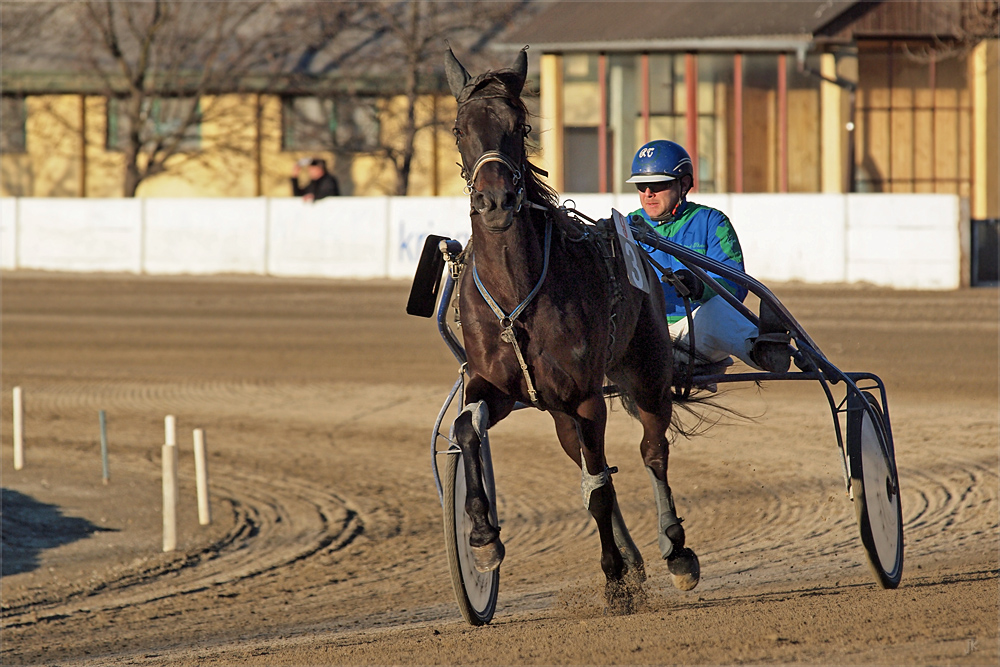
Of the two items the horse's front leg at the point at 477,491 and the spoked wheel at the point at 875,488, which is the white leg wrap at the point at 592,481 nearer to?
the horse's front leg at the point at 477,491

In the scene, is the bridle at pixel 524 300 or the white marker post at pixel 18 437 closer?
the bridle at pixel 524 300

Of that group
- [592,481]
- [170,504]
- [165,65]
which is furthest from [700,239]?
[165,65]

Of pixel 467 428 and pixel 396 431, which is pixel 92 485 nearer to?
pixel 396 431

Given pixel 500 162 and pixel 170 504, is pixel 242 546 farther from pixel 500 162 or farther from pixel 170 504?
pixel 500 162

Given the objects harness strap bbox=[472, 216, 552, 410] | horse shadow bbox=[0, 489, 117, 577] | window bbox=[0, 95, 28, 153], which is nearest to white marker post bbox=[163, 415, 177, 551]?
horse shadow bbox=[0, 489, 117, 577]

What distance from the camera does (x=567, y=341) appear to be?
4.14m

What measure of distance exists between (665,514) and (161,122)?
22766mm

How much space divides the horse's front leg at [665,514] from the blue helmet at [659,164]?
100 centimetres

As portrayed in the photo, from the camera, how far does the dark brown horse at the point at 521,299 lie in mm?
3871

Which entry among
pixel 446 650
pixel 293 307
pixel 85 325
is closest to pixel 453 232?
pixel 293 307

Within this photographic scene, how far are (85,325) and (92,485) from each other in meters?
7.46

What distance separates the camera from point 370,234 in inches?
706

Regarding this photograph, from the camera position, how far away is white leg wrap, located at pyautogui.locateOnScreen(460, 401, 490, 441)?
4133 mm

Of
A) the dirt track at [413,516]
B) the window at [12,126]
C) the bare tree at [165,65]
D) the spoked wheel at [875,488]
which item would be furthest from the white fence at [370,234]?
the spoked wheel at [875,488]
